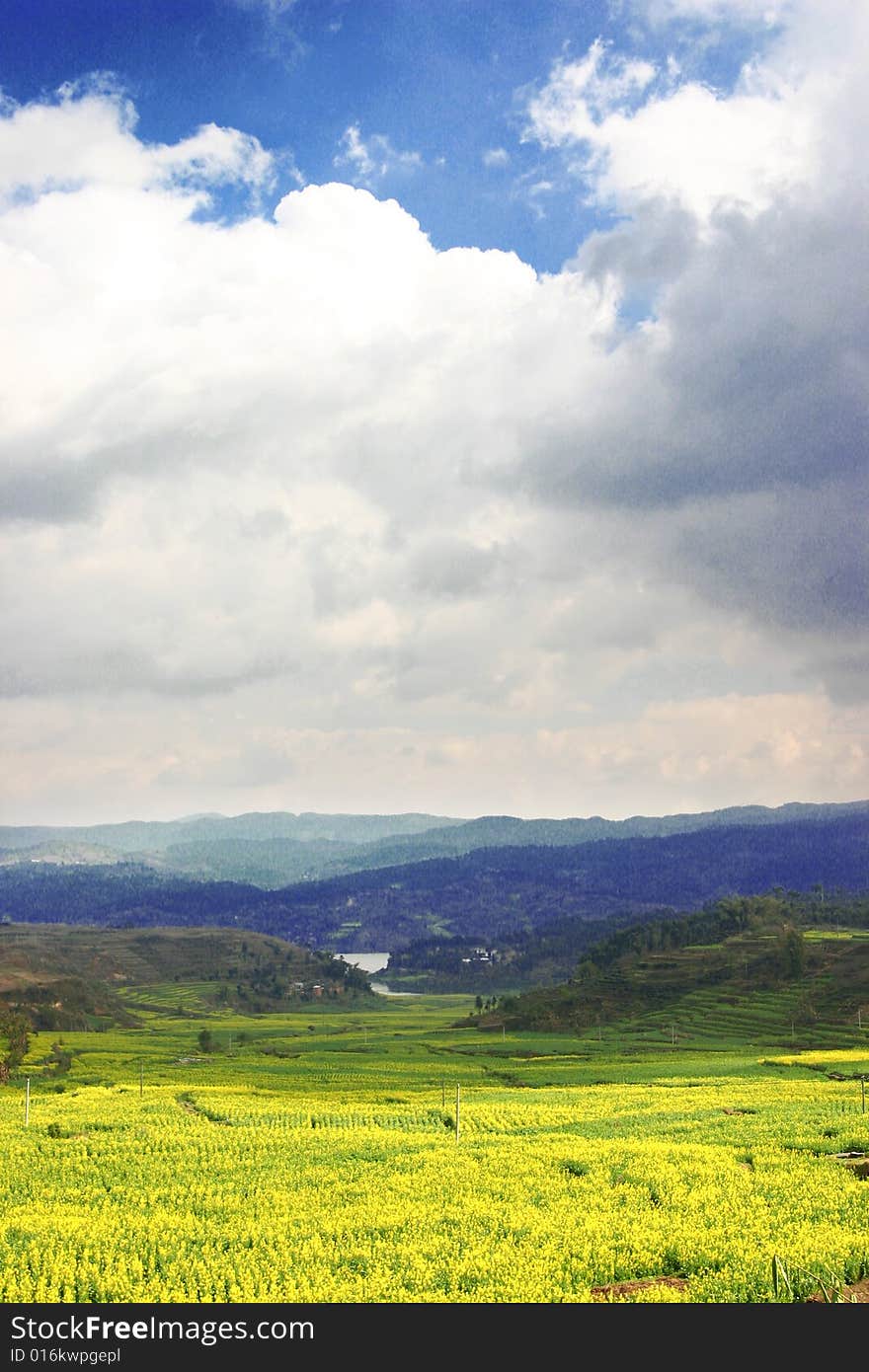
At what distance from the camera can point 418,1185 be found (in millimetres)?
34438

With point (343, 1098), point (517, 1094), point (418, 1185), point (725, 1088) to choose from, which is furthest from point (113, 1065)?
point (418, 1185)

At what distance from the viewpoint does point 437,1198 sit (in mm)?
32219

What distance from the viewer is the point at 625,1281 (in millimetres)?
23828

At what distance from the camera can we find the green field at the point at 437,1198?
23.1 metres

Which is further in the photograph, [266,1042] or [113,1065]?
[266,1042]

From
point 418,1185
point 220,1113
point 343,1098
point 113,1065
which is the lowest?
point 113,1065

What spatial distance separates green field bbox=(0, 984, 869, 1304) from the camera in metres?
23.1
